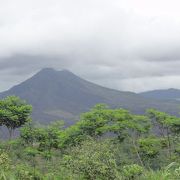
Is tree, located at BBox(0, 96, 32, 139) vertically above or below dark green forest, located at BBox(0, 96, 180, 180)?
above

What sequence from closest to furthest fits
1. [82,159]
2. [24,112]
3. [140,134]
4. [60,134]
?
[82,159] → [24,112] → [60,134] → [140,134]

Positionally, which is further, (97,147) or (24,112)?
(24,112)

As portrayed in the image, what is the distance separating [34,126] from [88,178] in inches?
1718

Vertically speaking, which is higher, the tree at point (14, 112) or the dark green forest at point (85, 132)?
the tree at point (14, 112)

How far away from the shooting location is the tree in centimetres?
7525

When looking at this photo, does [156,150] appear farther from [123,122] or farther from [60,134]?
[60,134]

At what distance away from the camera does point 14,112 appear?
76.0 meters

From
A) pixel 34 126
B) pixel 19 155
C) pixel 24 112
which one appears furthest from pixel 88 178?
pixel 19 155

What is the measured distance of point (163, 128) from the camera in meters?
90.8

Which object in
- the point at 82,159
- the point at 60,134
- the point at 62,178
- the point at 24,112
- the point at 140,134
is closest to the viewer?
the point at 82,159

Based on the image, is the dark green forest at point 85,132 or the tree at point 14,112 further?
the dark green forest at point 85,132

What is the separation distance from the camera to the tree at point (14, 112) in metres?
75.2

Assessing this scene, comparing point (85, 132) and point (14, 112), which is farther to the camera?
point (85, 132)

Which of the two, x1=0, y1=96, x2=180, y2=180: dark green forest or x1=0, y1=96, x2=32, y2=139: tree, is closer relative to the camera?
x1=0, y1=96, x2=32, y2=139: tree
